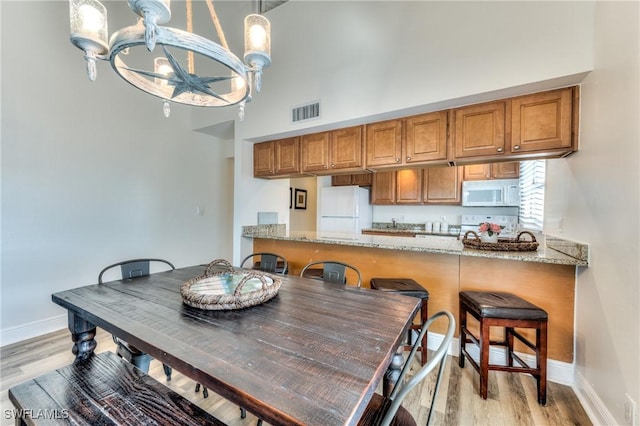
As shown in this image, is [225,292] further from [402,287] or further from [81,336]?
[402,287]

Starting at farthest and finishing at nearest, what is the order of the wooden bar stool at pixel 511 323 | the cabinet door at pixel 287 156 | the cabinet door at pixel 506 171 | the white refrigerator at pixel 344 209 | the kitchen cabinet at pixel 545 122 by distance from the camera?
the white refrigerator at pixel 344 209 → the cabinet door at pixel 506 171 → the cabinet door at pixel 287 156 → the kitchen cabinet at pixel 545 122 → the wooden bar stool at pixel 511 323

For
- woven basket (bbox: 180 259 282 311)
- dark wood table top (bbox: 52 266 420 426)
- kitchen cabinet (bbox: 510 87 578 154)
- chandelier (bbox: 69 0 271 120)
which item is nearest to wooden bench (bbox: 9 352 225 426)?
dark wood table top (bbox: 52 266 420 426)

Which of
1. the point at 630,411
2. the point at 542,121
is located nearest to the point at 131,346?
the point at 630,411

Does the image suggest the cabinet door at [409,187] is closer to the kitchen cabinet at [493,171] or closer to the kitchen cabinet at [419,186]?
the kitchen cabinet at [419,186]

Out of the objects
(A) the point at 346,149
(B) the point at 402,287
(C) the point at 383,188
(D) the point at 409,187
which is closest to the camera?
(B) the point at 402,287

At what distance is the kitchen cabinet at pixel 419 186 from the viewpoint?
4235mm

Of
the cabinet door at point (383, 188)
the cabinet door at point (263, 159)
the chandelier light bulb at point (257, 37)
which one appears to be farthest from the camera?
the cabinet door at point (383, 188)

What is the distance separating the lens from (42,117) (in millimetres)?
2736

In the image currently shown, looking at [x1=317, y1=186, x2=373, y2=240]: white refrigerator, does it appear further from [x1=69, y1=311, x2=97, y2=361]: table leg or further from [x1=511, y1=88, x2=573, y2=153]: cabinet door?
[x1=69, y1=311, x2=97, y2=361]: table leg

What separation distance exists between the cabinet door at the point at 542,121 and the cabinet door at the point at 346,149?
132 centimetres

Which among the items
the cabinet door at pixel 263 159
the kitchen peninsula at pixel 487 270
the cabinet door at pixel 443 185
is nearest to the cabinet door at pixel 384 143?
the kitchen peninsula at pixel 487 270

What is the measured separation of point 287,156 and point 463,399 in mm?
2813

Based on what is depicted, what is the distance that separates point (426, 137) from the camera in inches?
96.6

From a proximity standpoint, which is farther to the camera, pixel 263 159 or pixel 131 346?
pixel 263 159
